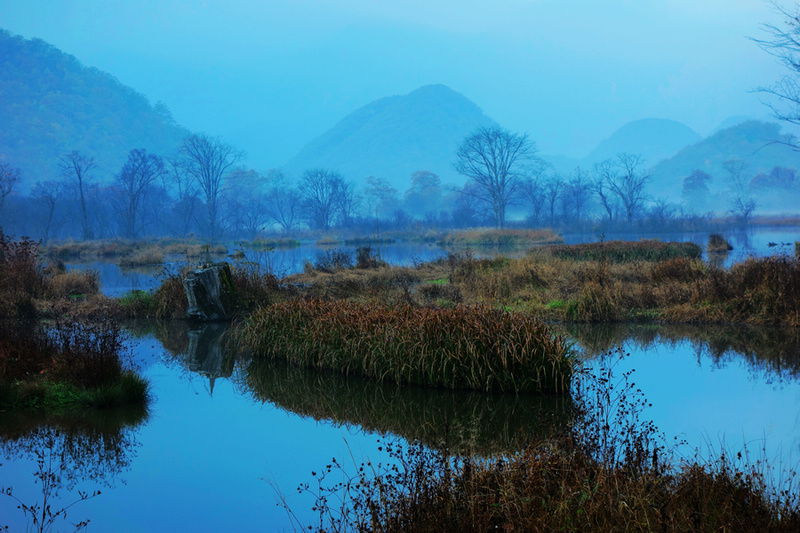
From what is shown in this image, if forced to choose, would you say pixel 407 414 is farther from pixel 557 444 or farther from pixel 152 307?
pixel 152 307

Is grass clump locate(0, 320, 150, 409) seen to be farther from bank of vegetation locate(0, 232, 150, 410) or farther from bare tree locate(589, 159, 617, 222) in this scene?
bare tree locate(589, 159, 617, 222)

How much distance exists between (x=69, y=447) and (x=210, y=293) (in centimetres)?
803

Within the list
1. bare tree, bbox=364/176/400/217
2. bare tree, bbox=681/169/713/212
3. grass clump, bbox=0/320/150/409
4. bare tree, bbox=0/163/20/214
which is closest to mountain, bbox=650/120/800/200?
bare tree, bbox=681/169/713/212

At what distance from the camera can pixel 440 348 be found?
827 cm

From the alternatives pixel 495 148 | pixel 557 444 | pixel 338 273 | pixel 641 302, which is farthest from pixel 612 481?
pixel 495 148

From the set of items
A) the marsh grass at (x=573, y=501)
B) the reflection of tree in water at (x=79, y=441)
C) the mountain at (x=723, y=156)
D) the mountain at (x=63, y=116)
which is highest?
the mountain at (x=63, y=116)

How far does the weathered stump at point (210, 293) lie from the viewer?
14.1m

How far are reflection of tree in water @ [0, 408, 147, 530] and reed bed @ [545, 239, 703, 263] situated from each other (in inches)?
734

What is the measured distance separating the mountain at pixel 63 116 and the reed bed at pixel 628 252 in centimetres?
11650

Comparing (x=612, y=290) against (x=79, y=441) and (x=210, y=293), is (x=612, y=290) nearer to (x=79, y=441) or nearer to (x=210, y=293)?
(x=210, y=293)

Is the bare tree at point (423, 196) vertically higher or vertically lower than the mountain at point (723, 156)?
lower

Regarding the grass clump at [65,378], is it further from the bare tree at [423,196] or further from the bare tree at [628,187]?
the bare tree at [423,196]

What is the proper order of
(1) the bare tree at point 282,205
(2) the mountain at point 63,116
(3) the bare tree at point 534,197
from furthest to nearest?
(2) the mountain at point 63,116 → (1) the bare tree at point 282,205 → (3) the bare tree at point 534,197

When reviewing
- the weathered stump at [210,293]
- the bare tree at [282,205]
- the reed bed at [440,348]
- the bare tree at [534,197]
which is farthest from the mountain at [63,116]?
the reed bed at [440,348]
